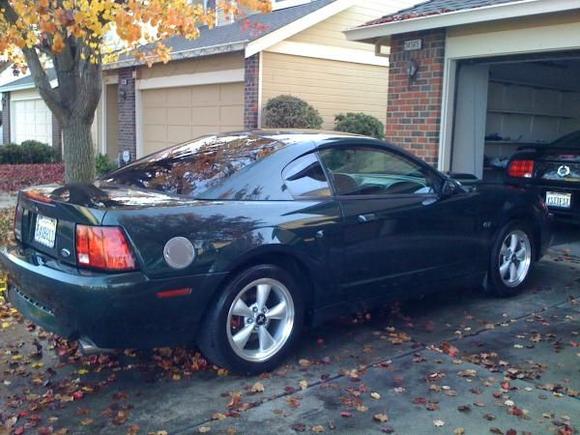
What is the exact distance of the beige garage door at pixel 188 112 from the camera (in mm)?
13719

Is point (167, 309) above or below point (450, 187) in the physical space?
below

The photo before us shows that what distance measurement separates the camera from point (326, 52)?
13812mm

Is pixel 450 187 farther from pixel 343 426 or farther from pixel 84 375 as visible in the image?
pixel 84 375

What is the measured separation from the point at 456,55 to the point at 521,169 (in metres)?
1.67

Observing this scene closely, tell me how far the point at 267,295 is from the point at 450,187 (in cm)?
193

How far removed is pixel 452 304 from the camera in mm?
5887

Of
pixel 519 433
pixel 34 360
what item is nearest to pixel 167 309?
pixel 34 360

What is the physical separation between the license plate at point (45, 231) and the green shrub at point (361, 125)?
370 inches

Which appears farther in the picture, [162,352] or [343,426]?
[162,352]

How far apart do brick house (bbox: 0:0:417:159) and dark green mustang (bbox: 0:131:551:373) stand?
7625mm

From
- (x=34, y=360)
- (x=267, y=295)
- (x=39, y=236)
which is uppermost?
(x=39, y=236)

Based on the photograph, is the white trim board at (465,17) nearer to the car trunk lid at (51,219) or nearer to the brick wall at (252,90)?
the brick wall at (252,90)

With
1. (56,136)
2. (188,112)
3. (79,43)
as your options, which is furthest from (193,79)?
(56,136)

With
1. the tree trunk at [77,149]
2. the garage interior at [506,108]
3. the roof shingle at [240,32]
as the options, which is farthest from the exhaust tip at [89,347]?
the roof shingle at [240,32]
